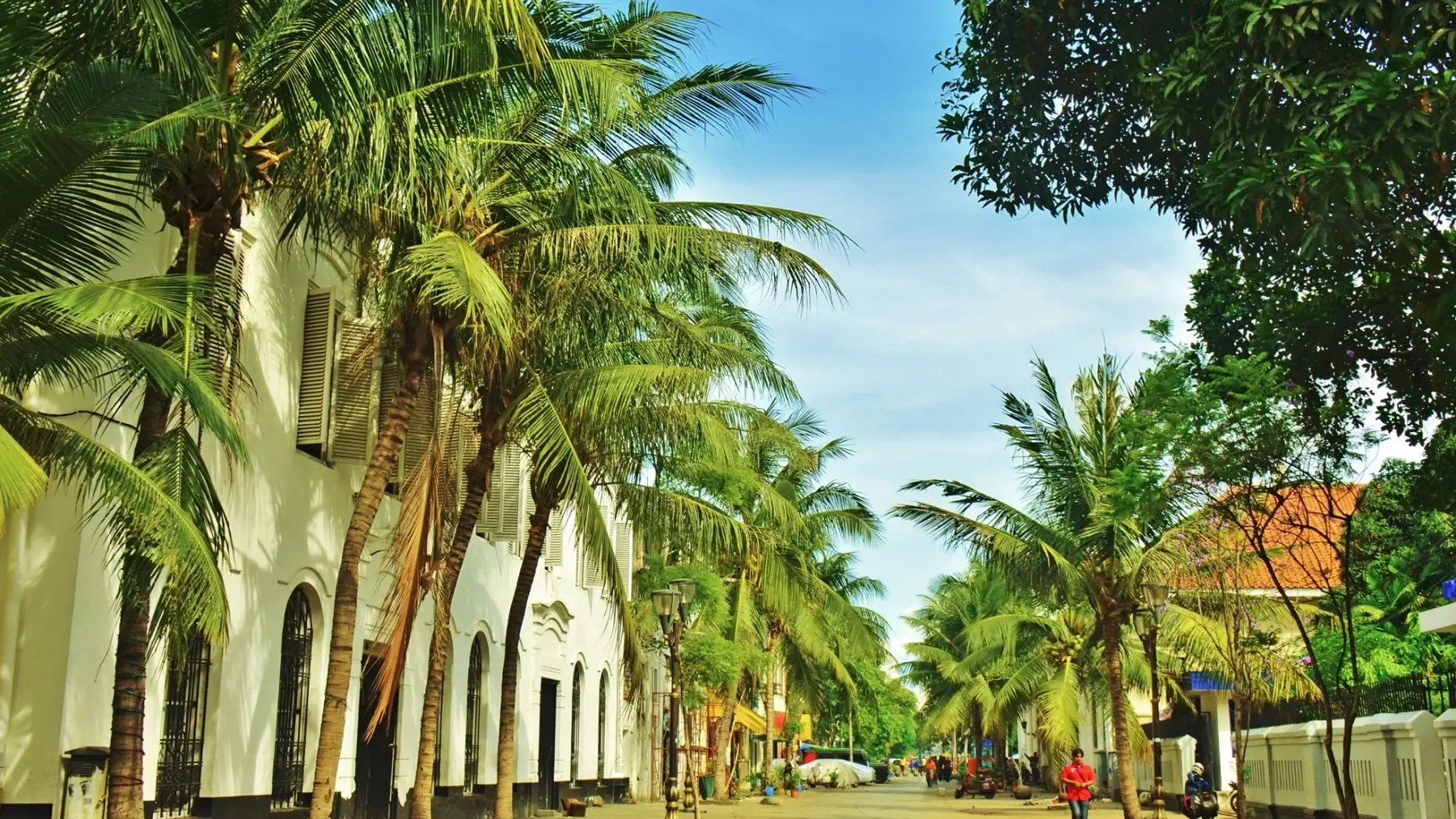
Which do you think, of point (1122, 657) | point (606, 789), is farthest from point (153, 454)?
point (1122, 657)

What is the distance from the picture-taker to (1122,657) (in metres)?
34.1

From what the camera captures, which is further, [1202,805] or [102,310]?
[1202,805]

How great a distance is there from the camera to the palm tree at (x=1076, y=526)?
22656 millimetres

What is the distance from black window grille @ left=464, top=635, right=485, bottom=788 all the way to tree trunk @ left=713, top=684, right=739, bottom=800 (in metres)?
12.0

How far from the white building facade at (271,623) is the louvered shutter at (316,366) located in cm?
2

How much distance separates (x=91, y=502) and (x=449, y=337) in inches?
158

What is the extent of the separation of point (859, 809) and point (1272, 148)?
27.7m

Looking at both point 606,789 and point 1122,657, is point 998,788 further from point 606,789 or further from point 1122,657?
point 606,789

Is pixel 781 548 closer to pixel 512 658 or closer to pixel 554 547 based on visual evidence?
pixel 554 547

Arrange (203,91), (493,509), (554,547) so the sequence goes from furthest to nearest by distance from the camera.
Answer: (554,547), (493,509), (203,91)

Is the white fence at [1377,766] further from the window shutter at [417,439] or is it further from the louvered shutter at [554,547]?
the louvered shutter at [554,547]

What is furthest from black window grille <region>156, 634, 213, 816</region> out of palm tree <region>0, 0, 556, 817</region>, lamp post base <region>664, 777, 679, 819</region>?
lamp post base <region>664, 777, 679, 819</region>

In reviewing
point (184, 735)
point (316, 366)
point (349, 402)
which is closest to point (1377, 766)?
point (349, 402)

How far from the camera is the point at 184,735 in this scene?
45.3 ft
